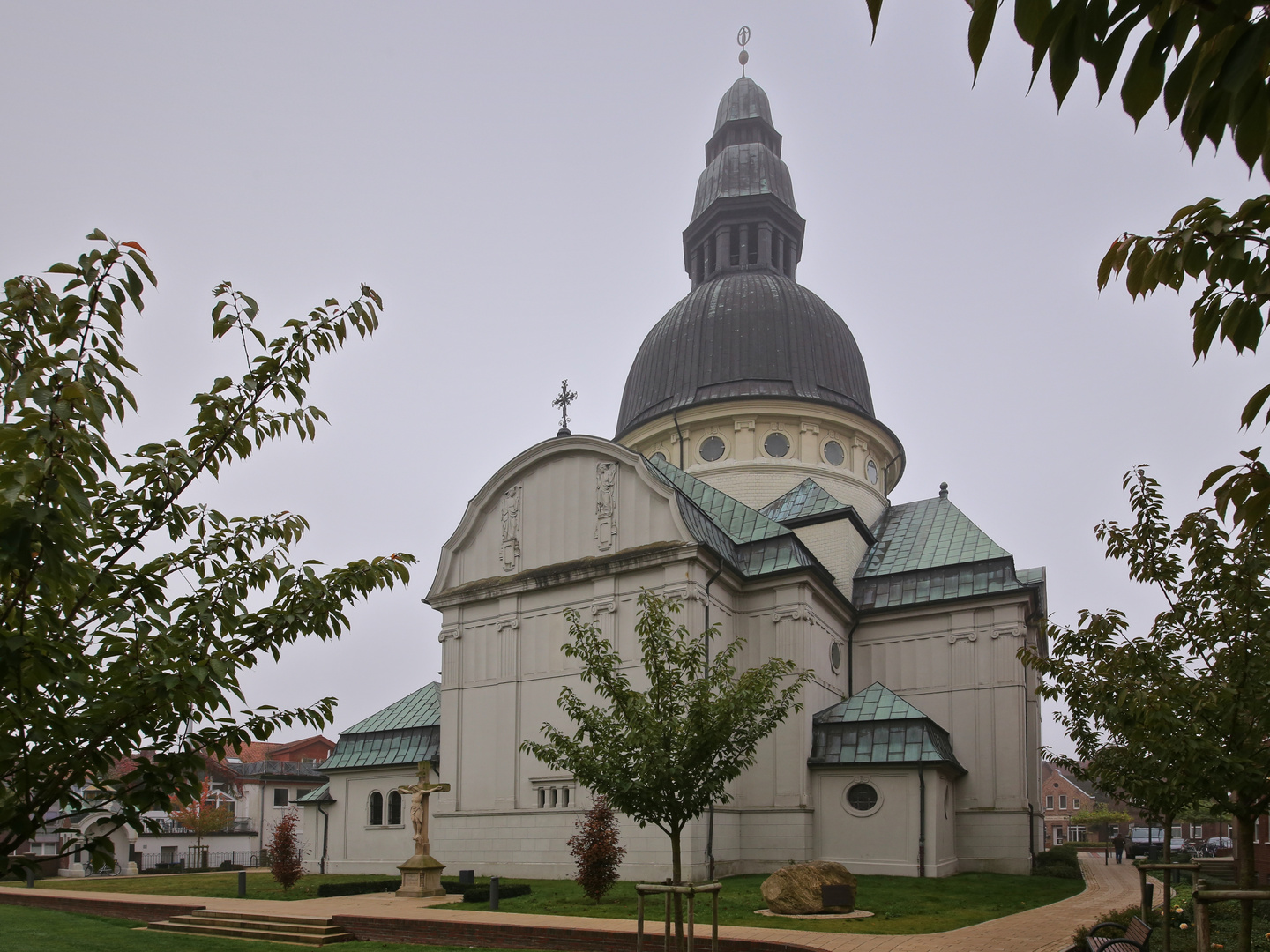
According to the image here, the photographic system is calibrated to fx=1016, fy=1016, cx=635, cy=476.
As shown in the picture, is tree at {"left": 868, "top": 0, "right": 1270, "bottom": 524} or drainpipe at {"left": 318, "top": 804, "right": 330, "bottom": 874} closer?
tree at {"left": 868, "top": 0, "right": 1270, "bottom": 524}

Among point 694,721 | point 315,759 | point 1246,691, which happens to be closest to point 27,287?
point 694,721

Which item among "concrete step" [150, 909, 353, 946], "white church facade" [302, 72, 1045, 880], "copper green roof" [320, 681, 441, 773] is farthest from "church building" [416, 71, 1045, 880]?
"concrete step" [150, 909, 353, 946]

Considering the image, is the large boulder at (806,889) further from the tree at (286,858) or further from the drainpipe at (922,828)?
the tree at (286,858)

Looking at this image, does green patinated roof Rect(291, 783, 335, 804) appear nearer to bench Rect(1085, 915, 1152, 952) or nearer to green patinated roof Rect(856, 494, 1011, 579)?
green patinated roof Rect(856, 494, 1011, 579)

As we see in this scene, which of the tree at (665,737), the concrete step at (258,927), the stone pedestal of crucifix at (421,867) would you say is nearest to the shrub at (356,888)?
the stone pedestal of crucifix at (421,867)

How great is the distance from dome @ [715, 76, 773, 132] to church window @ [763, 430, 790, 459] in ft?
66.6

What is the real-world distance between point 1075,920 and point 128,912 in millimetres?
20323

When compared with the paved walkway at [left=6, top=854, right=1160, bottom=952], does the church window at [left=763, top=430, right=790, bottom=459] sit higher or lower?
higher

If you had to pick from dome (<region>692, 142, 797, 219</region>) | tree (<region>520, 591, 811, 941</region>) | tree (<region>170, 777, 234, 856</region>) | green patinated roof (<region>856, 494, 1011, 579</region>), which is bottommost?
tree (<region>170, 777, 234, 856</region>)

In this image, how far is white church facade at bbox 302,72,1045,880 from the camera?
89.5 ft

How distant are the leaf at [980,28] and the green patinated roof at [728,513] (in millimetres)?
26102

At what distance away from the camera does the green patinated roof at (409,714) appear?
34938 millimetres

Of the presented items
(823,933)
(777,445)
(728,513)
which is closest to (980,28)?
(823,933)

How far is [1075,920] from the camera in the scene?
731 inches
